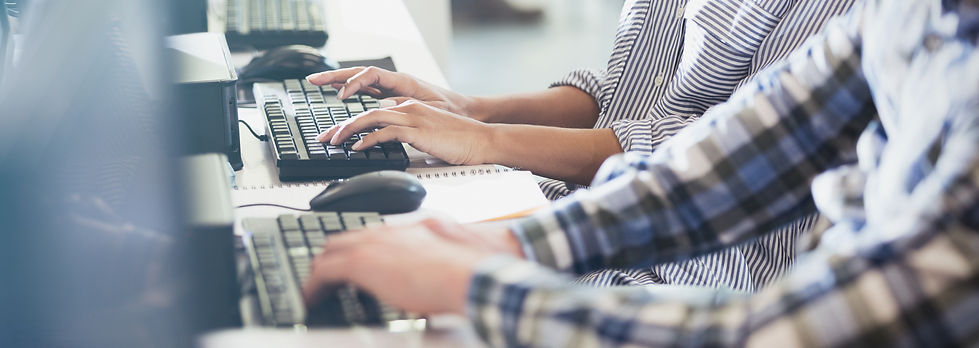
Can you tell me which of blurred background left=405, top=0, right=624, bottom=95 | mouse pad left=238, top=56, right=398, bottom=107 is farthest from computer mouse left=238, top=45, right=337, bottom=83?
blurred background left=405, top=0, right=624, bottom=95

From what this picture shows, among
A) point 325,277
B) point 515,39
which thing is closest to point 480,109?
point 325,277

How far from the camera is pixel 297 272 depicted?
693 mm

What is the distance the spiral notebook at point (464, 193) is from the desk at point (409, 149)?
0.12 feet

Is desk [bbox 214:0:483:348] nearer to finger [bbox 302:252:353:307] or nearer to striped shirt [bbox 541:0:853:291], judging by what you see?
finger [bbox 302:252:353:307]

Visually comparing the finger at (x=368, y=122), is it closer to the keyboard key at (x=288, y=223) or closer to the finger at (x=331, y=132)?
the finger at (x=331, y=132)

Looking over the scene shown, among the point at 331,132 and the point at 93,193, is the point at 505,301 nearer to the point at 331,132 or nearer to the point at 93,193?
the point at 93,193

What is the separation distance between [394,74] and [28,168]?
769 millimetres

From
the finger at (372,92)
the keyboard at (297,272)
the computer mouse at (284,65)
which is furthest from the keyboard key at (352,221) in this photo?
the computer mouse at (284,65)

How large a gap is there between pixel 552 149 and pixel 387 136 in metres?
0.22

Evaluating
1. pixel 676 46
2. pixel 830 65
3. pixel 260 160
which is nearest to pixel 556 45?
pixel 676 46

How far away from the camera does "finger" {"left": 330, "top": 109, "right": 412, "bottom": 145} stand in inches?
40.4

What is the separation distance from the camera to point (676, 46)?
1326 mm

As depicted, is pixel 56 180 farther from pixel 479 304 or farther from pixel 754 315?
pixel 754 315

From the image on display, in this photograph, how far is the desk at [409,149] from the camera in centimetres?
64
